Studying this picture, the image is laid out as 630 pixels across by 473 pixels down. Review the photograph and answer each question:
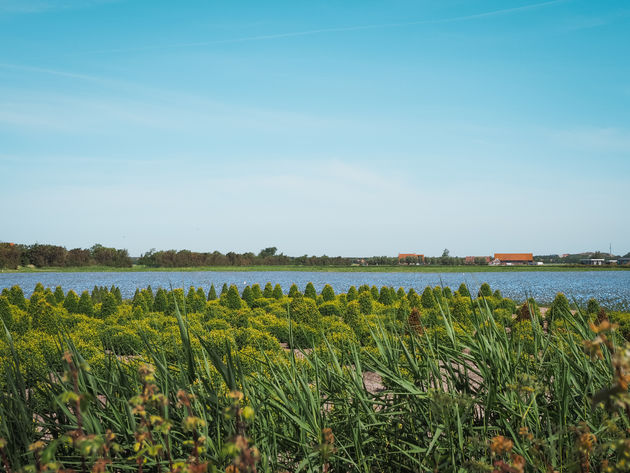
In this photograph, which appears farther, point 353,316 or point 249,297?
point 249,297

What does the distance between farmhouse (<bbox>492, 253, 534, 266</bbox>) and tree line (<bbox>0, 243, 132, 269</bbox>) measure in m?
50.0

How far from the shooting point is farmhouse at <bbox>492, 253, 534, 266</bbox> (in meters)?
71.4

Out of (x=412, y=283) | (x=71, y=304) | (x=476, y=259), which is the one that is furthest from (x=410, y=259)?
(x=71, y=304)

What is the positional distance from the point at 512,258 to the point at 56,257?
199 feet

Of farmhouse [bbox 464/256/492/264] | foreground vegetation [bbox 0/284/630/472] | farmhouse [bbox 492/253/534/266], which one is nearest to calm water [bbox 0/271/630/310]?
foreground vegetation [bbox 0/284/630/472]

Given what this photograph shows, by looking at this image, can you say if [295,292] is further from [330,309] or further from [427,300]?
[427,300]

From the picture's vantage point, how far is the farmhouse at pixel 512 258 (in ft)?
234

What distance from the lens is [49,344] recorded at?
8.23 m

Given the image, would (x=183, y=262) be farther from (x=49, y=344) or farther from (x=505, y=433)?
(x=505, y=433)

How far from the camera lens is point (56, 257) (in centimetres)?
5647

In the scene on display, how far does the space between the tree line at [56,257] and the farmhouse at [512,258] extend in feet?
164

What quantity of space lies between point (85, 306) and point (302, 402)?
13860 millimetres

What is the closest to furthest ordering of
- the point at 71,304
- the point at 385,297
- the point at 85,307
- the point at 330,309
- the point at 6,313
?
the point at 6,313 → the point at 330,309 → the point at 85,307 → the point at 71,304 → the point at 385,297

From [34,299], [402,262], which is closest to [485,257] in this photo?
[402,262]
